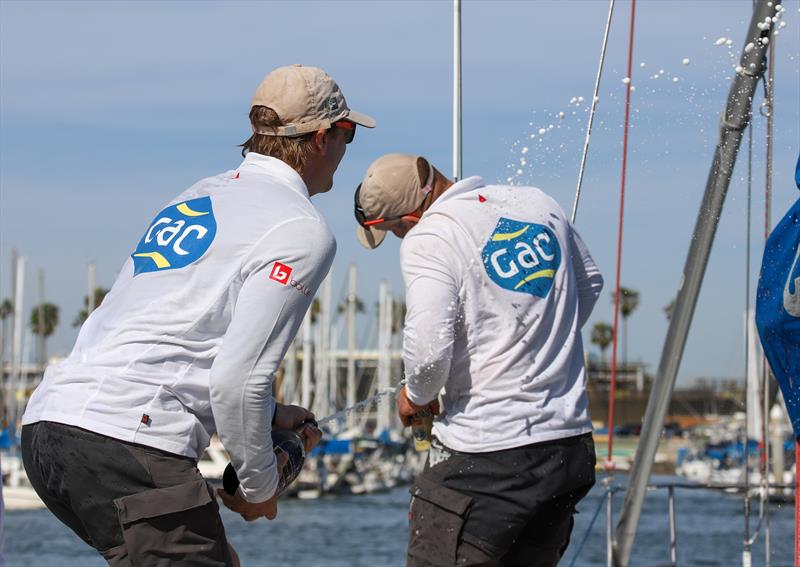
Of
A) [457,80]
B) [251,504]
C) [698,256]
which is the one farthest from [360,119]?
[698,256]

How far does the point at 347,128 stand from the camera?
10.1ft

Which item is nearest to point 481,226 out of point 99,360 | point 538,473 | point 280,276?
point 538,473

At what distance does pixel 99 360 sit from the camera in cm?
270

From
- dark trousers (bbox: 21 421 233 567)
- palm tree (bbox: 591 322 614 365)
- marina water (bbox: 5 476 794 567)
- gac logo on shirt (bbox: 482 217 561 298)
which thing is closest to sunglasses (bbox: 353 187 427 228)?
gac logo on shirt (bbox: 482 217 561 298)

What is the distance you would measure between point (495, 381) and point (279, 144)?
82 cm

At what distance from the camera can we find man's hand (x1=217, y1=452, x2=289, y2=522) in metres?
2.91

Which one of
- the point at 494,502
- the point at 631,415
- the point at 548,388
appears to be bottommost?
the point at 631,415

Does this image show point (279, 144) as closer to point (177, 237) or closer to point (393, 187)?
point (177, 237)

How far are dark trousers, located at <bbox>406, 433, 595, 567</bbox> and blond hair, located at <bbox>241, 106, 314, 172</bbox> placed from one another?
0.90m

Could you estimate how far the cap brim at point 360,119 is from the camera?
121 inches

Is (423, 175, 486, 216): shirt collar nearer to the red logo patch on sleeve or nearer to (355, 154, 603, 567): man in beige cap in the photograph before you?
(355, 154, 603, 567): man in beige cap

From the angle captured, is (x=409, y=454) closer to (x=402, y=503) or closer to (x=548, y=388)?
(x=402, y=503)

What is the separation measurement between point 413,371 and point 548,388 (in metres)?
0.34

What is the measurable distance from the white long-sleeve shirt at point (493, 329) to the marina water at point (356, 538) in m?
26.4
